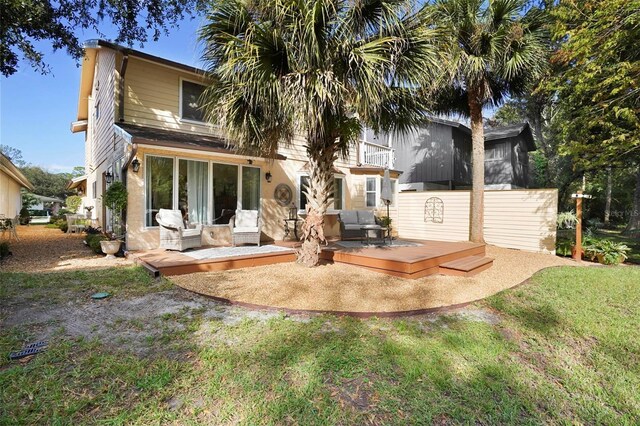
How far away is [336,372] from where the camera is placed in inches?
108

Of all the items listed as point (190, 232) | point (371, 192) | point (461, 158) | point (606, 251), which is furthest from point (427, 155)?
point (190, 232)

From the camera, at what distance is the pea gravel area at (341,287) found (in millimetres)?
4520

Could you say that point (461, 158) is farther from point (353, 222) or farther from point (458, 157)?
point (353, 222)

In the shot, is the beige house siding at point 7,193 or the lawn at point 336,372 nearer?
the lawn at point 336,372

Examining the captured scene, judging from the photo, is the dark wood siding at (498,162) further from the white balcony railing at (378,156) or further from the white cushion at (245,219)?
the white cushion at (245,219)

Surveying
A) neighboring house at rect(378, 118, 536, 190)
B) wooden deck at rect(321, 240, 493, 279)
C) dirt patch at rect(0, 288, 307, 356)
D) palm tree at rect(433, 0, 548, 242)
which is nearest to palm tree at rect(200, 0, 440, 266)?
wooden deck at rect(321, 240, 493, 279)

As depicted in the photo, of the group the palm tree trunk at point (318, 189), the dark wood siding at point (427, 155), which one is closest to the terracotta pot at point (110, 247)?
the palm tree trunk at point (318, 189)

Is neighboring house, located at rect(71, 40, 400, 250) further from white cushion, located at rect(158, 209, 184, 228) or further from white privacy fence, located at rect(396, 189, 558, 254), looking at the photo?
white privacy fence, located at rect(396, 189, 558, 254)

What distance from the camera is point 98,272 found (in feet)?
19.7

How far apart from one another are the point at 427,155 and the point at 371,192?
7458mm

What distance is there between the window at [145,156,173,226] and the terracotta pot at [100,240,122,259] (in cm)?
86

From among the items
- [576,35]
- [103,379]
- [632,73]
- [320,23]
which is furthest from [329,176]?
[632,73]

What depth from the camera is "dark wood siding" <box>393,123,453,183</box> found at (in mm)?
17641

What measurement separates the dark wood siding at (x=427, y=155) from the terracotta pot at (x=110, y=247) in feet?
48.1
